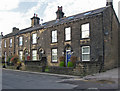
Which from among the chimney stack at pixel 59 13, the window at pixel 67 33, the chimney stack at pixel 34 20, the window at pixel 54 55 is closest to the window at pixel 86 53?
the window at pixel 67 33

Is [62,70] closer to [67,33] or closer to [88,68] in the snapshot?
[88,68]

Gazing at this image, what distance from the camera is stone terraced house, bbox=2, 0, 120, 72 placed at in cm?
1614

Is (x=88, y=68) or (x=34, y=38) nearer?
(x=88, y=68)

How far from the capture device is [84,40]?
17.6 meters

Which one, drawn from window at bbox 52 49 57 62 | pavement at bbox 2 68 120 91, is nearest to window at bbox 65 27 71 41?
window at bbox 52 49 57 62

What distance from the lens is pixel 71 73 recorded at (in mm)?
15523

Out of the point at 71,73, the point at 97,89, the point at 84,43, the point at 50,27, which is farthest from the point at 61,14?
the point at 97,89

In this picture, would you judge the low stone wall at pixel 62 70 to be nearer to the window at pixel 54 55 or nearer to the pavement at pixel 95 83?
the window at pixel 54 55

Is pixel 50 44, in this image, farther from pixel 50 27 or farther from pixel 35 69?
pixel 35 69

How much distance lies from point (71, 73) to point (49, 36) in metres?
8.63

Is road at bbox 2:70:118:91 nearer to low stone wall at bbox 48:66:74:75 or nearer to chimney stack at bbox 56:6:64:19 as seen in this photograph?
low stone wall at bbox 48:66:74:75

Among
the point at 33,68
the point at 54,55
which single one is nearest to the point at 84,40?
the point at 54,55

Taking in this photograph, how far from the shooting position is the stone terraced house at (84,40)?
1614cm

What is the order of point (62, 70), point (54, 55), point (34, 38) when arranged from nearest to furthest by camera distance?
point (62, 70) → point (54, 55) → point (34, 38)
